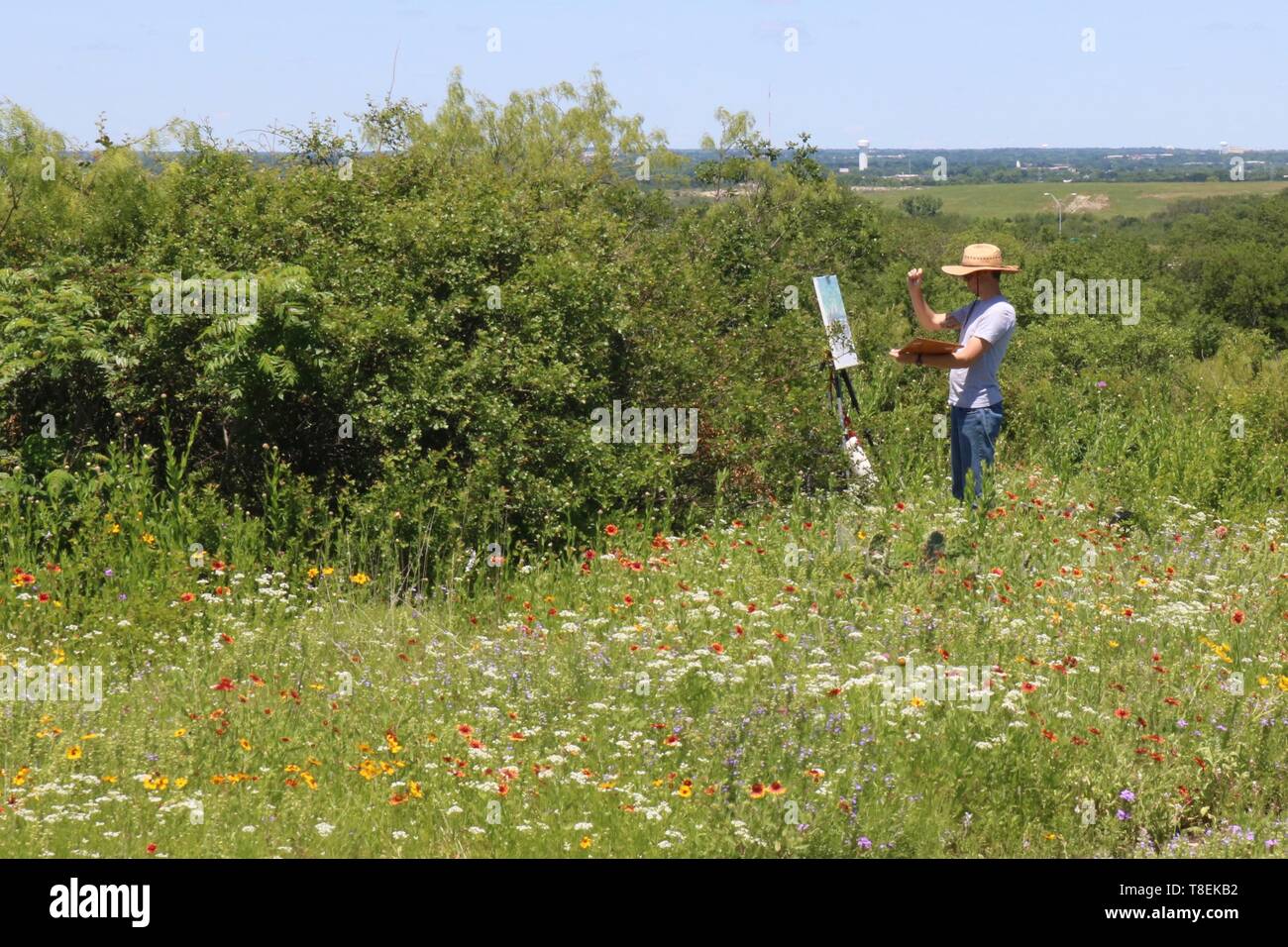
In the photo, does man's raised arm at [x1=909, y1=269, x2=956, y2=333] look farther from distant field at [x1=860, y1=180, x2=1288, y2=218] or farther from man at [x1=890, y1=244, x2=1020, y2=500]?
distant field at [x1=860, y1=180, x2=1288, y2=218]

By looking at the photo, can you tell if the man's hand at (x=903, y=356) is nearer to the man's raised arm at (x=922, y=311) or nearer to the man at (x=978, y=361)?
the man at (x=978, y=361)

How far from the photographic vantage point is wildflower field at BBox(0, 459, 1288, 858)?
173 inches

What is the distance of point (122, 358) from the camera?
294 inches

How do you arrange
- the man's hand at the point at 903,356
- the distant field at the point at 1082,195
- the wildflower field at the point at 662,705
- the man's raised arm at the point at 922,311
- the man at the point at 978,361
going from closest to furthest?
1. the wildflower field at the point at 662,705
2. the man's hand at the point at 903,356
3. the man at the point at 978,361
4. the man's raised arm at the point at 922,311
5. the distant field at the point at 1082,195

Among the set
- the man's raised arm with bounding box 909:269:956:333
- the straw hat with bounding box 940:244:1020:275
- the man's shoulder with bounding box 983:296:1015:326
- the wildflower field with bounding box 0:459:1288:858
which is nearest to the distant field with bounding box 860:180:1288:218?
the man's raised arm with bounding box 909:269:956:333

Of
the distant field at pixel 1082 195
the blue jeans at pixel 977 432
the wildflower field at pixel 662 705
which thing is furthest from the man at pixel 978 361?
the distant field at pixel 1082 195

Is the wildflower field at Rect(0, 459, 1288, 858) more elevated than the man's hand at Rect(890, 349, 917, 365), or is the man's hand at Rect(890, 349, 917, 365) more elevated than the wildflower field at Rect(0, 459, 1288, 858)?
the man's hand at Rect(890, 349, 917, 365)

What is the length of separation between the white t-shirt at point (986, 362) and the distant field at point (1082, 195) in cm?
9063

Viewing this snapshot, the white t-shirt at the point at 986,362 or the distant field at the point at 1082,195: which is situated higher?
the distant field at the point at 1082,195

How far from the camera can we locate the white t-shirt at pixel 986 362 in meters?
7.84

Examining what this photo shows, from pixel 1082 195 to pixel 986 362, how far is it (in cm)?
12165

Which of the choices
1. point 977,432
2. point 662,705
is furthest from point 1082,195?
point 662,705
